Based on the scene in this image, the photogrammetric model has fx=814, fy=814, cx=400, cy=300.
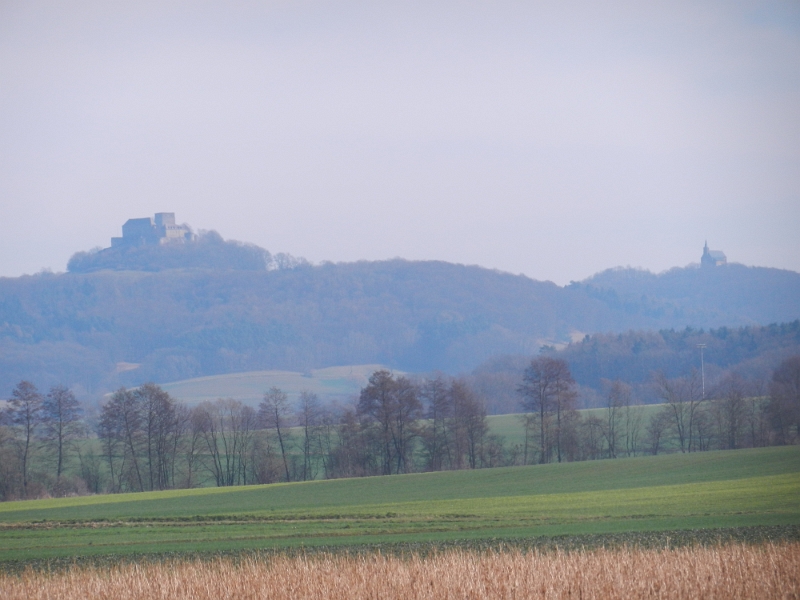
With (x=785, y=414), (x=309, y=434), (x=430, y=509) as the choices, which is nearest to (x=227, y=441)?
(x=309, y=434)

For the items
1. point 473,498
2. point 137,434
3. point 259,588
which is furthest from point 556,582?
point 137,434

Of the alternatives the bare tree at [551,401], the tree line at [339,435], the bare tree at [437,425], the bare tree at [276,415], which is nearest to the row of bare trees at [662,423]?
the bare tree at [551,401]

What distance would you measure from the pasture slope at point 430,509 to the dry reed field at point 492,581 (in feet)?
30.1

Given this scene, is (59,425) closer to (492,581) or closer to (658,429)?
(658,429)

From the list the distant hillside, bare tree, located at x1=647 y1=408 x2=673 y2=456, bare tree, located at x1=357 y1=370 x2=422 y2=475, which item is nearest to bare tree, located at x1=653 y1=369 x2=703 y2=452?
bare tree, located at x1=647 y1=408 x2=673 y2=456

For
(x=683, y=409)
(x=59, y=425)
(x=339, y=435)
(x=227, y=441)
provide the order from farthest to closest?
(x=683, y=409), (x=227, y=441), (x=339, y=435), (x=59, y=425)

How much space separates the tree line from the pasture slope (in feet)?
30.6

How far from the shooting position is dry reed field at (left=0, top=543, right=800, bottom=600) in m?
15.6

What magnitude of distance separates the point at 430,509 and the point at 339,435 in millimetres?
32982

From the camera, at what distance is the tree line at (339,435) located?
6488 centimetres

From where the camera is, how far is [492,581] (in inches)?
644

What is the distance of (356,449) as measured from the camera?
68.7 metres

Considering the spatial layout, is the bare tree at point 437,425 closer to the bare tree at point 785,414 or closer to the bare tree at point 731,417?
the bare tree at point 731,417

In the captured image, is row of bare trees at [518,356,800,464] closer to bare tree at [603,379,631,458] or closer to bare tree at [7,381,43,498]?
bare tree at [603,379,631,458]
